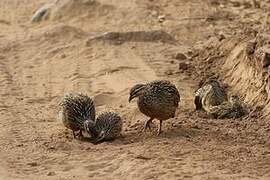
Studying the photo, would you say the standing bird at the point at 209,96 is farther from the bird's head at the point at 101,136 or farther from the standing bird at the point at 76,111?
the bird's head at the point at 101,136

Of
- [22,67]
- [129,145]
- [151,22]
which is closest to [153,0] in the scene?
[151,22]

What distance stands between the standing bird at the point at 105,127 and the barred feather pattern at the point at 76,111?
13 centimetres

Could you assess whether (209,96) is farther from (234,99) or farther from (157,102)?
(157,102)

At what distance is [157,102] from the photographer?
1013 centimetres

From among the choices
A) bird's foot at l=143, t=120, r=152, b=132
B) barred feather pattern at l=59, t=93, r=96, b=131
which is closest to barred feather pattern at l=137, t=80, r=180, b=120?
bird's foot at l=143, t=120, r=152, b=132

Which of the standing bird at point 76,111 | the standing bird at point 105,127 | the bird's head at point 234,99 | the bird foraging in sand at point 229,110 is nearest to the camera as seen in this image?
the standing bird at point 105,127

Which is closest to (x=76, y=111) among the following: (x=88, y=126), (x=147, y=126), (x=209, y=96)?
(x=88, y=126)

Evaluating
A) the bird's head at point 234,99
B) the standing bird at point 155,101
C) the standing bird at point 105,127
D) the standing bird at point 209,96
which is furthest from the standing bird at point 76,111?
the bird's head at point 234,99

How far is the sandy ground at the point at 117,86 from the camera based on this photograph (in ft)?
29.2

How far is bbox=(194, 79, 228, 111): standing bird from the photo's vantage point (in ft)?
36.1

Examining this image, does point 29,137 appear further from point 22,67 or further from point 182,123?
point 22,67

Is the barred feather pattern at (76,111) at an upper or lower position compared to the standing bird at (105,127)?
upper

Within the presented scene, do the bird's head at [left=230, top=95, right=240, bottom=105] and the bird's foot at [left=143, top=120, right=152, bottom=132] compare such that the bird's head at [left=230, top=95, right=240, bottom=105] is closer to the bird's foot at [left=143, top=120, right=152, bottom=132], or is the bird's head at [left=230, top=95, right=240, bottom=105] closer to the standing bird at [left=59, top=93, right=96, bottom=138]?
the bird's foot at [left=143, top=120, right=152, bottom=132]

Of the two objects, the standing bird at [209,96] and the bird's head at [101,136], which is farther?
the standing bird at [209,96]
